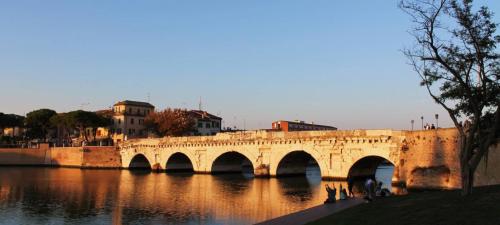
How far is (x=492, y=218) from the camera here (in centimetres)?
1623

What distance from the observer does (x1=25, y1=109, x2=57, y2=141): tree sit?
128 metres

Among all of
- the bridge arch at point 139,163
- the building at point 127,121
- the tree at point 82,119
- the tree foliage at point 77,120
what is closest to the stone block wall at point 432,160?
the bridge arch at point 139,163

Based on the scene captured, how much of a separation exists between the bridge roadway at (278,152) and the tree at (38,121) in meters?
38.3

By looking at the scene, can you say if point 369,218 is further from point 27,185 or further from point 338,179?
point 27,185

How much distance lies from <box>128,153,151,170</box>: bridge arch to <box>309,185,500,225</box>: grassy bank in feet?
260

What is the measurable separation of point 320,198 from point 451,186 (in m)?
10.7

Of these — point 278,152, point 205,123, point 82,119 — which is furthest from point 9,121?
point 278,152

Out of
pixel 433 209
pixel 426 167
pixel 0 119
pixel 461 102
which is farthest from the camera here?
pixel 0 119

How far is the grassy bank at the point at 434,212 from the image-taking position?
1702 cm

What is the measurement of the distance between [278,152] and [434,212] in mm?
50230

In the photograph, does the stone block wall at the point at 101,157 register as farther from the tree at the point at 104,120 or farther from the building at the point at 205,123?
the building at the point at 205,123

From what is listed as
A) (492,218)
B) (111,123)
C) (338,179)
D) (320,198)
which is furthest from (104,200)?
(111,123)

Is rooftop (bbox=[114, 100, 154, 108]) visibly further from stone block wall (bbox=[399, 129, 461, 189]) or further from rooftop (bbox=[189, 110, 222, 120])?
stone block wall (bbox=[399, 129, 461, 189])

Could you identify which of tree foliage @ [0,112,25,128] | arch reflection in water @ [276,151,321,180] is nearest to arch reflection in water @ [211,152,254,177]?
arch reflection in water @ [276,151,321,180]
